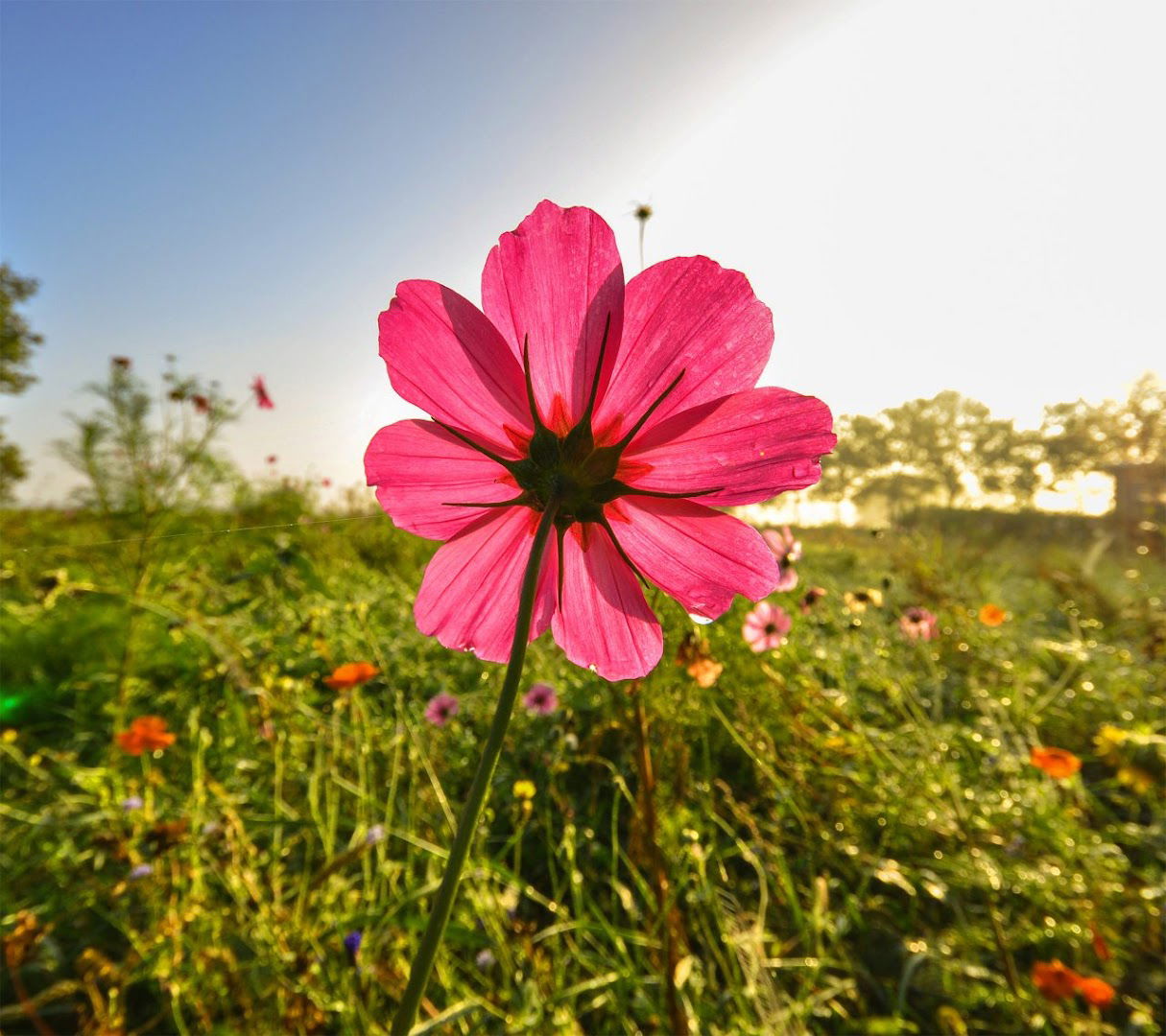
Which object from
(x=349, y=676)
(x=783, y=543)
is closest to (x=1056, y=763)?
(x=783, y=543)

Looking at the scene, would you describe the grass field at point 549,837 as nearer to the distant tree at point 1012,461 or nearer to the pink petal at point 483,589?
the pink petal at point 483,589

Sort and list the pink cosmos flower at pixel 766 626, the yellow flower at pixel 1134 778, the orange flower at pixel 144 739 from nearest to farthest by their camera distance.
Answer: the orange flower at pixel 144 739 < the pink cosmos flower at pixel 766 626 < the yellow flower at pixel 1134 778

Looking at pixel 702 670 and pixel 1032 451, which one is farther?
pixel 1032 451

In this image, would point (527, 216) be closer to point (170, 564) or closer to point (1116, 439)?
point (170, 564)

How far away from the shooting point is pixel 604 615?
27 centimetres

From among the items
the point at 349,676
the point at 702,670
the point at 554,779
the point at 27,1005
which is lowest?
the point at 27,1005

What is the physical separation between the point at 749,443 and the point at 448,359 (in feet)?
0.36

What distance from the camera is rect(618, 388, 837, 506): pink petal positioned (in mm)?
237

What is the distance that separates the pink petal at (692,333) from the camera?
238mm

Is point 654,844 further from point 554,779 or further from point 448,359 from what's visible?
point 554,779

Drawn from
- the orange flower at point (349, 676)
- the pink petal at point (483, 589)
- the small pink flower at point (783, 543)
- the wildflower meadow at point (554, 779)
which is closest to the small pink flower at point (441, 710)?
the wildflower meadow at point (554, 779)

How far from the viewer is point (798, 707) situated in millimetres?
1625

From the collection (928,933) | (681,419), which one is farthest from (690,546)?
(928,933)

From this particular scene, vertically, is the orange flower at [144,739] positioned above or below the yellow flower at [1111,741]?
below
